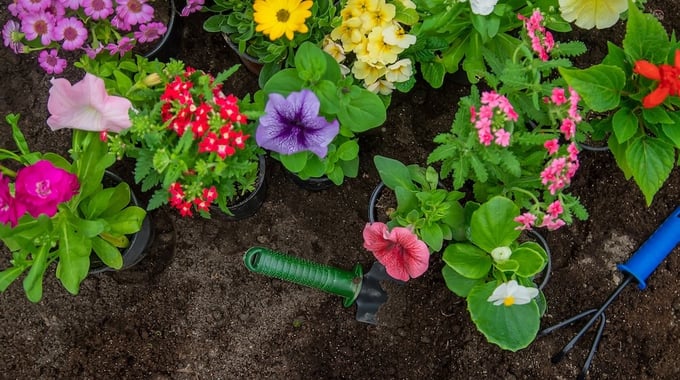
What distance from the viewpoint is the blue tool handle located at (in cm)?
195

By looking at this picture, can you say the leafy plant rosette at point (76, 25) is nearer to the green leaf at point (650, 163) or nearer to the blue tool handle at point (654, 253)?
the green leaf at point (650, 163)

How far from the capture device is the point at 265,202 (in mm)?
2053

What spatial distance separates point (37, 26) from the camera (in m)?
1.62

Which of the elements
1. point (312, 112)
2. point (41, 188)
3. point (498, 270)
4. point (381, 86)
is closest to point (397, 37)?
point (381, 86)

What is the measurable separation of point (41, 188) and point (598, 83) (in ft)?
3.95

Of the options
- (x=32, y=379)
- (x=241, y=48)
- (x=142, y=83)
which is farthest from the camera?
(x=32, y=379)

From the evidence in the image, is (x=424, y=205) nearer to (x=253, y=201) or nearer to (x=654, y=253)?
(x=253, y=201)

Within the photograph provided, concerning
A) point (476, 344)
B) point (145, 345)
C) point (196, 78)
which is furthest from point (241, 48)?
point (476, 344)

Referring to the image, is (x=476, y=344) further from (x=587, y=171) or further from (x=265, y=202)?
(x=265, y=202)

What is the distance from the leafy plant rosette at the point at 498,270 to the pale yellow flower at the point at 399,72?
385 mm

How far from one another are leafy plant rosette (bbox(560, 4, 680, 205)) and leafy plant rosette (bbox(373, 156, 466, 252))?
39 cm

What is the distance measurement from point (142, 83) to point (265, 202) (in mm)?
650

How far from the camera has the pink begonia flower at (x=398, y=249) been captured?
5.14 ft

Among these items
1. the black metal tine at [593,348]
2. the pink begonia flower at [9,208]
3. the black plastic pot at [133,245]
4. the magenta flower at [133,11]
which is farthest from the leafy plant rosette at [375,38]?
the black metal tine at [593,348]
